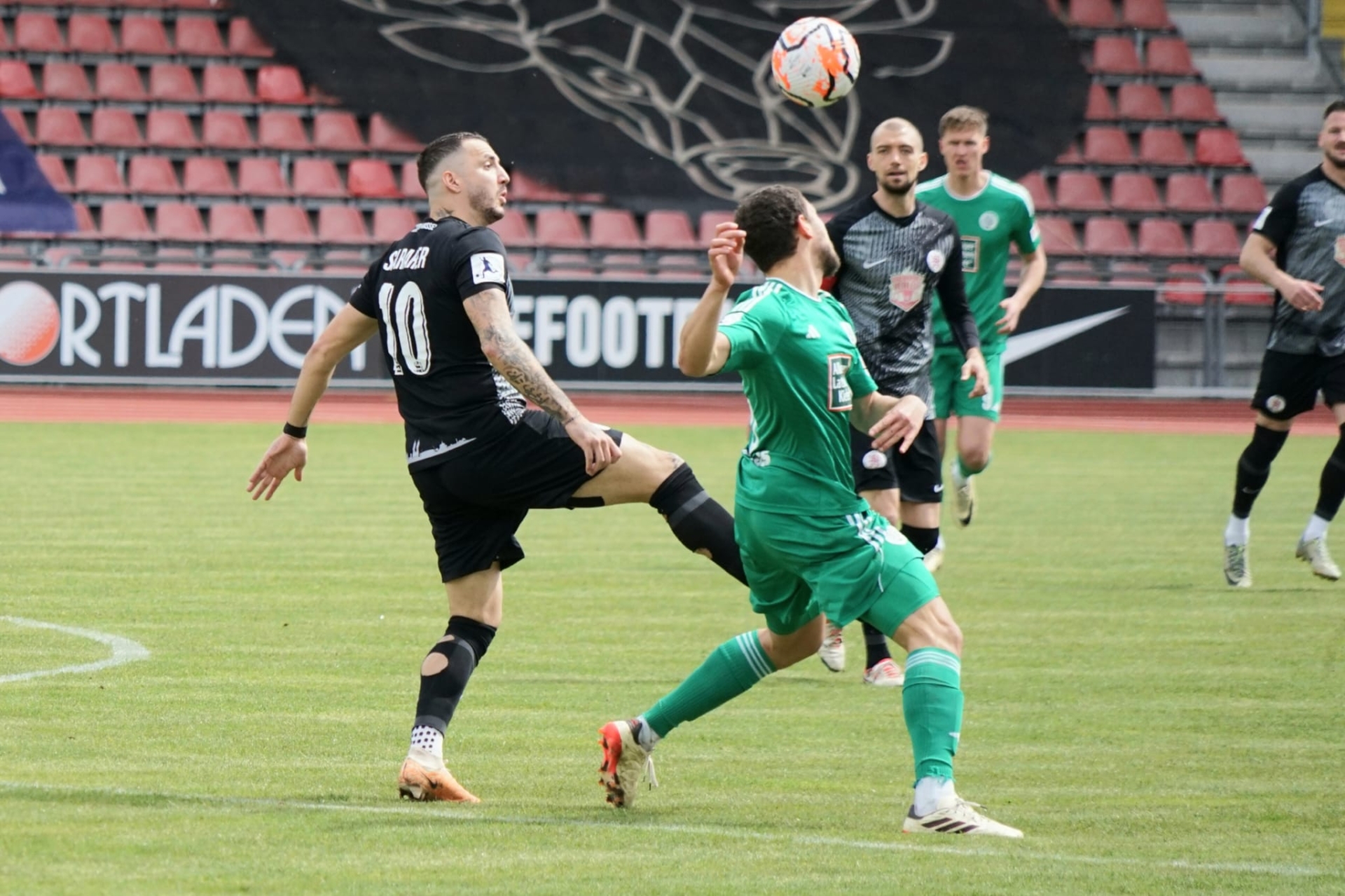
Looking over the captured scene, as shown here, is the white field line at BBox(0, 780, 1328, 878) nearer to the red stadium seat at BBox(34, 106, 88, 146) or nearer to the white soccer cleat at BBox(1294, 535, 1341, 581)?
the white soccer cleat at BBox(1294, 535, 1341, 581)

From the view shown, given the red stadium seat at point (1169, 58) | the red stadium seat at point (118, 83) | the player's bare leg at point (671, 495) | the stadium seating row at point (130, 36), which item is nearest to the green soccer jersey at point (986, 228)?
the player's bare leg at point (671, 495)

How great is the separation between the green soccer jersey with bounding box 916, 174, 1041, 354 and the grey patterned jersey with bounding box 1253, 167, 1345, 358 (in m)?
1.39

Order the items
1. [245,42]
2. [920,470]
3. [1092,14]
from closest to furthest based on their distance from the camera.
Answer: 1. [920,470]
2. [245,42]
3. [1092,14]

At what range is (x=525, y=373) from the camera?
5309mm

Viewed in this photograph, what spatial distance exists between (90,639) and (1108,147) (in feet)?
82.4

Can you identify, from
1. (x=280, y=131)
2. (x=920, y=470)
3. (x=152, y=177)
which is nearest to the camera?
(x=920, y=470)

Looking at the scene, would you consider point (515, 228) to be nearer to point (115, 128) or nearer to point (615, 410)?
point (615, 410)

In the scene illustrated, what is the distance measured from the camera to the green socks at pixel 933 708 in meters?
5.03

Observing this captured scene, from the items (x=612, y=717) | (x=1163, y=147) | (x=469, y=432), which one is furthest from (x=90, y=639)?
(x=1163, y=147)

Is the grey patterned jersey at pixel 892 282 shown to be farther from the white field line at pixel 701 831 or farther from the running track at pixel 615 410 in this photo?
the running track at pixel 615 410

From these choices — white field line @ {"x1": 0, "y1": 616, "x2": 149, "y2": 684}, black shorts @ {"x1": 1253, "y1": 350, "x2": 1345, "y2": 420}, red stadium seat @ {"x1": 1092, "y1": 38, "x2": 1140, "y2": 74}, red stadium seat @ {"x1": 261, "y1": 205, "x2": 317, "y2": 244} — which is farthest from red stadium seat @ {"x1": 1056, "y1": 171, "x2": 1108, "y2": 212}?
white field line @ {"x1": 0, "y1": 616, "x2": 149, "y2": 684}

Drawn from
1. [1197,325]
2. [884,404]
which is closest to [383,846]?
[884,404]

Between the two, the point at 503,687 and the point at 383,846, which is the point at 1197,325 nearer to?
the point at 503,687

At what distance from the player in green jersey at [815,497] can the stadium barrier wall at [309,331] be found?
1693 centimetres
